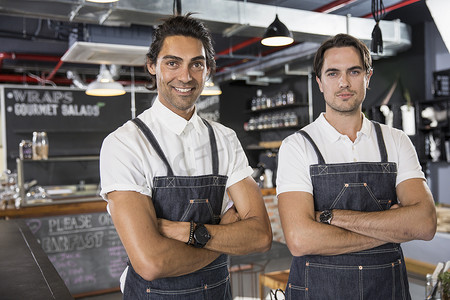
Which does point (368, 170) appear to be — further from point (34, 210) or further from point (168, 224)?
point (34, 210)

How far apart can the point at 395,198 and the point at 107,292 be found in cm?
376

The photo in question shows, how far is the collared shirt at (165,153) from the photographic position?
156 cm

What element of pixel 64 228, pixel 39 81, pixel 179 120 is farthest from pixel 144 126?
pixel 39 81

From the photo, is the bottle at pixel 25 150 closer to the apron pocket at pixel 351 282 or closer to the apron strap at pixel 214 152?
the apron strap at pixel 214 152

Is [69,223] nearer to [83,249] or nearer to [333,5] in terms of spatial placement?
[83,249]

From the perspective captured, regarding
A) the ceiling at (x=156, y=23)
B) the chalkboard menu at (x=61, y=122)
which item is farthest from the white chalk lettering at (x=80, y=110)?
the ceiling at (x=156, y=23)

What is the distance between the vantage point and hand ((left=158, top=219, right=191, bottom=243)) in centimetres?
154

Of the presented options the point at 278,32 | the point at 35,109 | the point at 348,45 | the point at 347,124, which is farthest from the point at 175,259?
the point at 35,109

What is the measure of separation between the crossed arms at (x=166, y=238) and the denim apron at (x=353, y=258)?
10.8 inches

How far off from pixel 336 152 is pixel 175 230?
0.78m

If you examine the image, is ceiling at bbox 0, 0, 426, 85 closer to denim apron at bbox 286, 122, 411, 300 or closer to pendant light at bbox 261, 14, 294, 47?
pendant light at bbox 261, 14, 294, 47

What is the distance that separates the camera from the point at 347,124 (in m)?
1.97

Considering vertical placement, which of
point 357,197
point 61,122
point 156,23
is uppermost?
A: point 156,23

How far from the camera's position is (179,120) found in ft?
5.61
